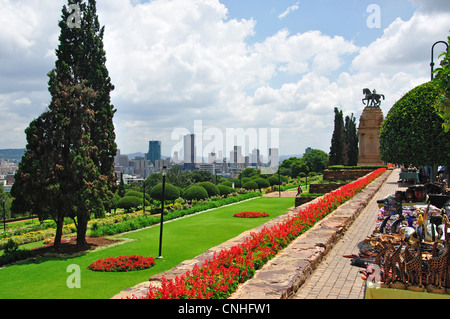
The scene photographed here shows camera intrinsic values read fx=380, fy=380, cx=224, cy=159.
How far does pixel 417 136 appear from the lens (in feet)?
34.5

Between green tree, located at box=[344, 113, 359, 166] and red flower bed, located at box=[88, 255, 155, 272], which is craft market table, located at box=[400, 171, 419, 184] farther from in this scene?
green tree, located at box=[344, 113, 359, 166]

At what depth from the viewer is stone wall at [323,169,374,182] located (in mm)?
36938

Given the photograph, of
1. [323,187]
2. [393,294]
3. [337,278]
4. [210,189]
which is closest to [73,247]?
[337,278]

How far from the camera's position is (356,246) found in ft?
28.8

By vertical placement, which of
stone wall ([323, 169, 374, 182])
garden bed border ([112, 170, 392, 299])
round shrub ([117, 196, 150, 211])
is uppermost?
stone wall ([323, 169, 374, 182])

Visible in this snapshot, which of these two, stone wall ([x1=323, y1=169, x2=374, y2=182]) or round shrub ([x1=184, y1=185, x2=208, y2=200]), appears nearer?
round shrub ([x1=184, y1=185, x2=208, y2=200])

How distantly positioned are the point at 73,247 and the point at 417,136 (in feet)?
48.5

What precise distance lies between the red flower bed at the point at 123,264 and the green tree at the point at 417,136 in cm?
835

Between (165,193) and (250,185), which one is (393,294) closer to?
(165,193)

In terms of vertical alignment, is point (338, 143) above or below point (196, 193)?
above

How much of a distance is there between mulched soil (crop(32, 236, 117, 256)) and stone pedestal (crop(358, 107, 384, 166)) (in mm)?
30814

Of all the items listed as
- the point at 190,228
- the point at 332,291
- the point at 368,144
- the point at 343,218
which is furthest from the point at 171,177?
the point at 332,291

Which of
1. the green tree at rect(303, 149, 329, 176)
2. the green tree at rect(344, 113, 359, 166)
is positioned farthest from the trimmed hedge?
the green tree at rect(303, 149, 329, 176)

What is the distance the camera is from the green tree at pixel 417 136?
1053 centimetres
